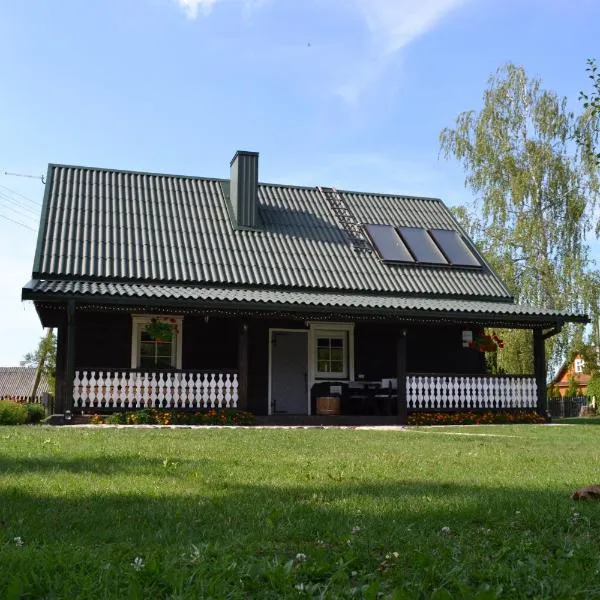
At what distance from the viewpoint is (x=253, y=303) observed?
1427 cm

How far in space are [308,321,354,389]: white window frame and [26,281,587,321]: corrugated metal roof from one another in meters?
0.95

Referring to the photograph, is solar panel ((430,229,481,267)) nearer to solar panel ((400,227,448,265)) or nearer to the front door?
solar panel ((400,227,448,265))

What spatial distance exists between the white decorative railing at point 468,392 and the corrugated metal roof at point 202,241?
7.10 ft

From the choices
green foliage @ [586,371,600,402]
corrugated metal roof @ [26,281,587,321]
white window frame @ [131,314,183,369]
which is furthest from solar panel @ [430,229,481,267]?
green foliage @ [586,371,600,402]

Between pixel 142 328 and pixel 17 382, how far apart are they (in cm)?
5075

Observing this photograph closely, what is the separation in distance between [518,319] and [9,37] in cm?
1141

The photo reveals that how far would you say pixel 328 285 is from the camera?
54.5ft

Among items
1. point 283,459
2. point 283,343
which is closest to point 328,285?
point 283,343

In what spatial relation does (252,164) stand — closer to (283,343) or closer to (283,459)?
(283,343)

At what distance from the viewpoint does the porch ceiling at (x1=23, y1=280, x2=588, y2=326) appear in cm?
1366

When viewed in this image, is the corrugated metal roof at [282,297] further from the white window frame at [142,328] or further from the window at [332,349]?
the window at [332,349]

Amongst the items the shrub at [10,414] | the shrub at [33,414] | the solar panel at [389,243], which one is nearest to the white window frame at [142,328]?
the shrub at [10,414]

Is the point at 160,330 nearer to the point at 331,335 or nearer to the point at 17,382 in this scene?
the point at 331,335

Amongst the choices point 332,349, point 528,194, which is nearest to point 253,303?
point 332,349
